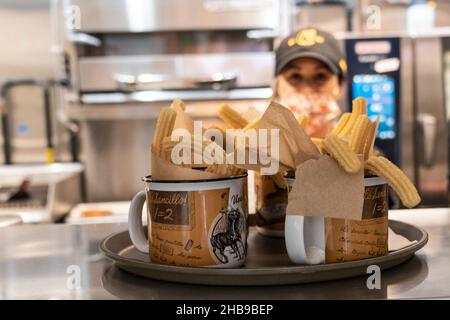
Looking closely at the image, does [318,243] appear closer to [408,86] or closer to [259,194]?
[259,194]

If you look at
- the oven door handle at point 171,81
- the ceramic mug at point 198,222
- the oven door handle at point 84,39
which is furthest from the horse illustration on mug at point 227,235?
the oven door handle at point 84,39

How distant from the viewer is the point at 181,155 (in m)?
0.54

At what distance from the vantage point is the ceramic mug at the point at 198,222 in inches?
20.9

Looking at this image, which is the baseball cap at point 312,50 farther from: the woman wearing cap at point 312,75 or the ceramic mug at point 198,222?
the ceramic mug at point 198,222

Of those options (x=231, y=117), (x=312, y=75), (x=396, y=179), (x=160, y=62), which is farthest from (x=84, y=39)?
(x=396, y=179)

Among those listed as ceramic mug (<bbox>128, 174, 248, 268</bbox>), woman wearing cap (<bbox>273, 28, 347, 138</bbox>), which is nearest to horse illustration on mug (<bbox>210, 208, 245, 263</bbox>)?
ceramic mug (<bbox>128, 174, 248, 268</bbox>)

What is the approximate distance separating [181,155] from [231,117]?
0.59 ft

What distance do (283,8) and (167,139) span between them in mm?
2002

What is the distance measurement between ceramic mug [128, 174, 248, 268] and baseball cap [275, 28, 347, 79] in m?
1.14

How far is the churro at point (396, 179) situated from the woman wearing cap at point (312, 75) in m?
1.03

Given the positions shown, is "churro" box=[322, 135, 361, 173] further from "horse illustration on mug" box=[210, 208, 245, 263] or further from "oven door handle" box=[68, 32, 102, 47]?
"oven door handle" box=[68, 32, 102, 47]

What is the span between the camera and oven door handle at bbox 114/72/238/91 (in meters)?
2.37

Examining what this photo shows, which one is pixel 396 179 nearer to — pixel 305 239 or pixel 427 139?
pixel 305 239
